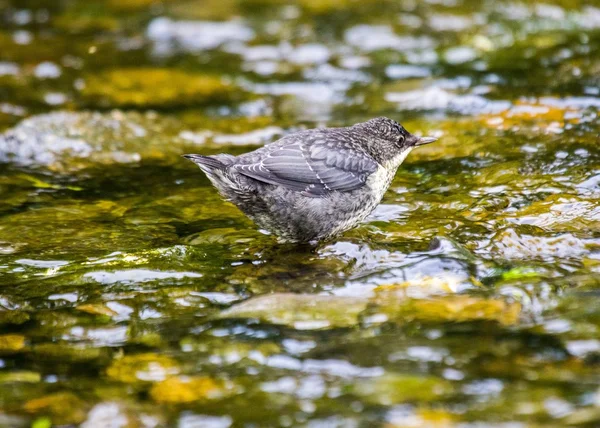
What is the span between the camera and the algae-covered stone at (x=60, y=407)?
11.8 ft

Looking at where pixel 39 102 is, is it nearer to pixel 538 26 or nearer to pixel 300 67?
pixel 300 67

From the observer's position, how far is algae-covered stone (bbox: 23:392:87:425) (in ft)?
11.8

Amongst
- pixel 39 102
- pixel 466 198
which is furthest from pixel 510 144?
pixel 39 102

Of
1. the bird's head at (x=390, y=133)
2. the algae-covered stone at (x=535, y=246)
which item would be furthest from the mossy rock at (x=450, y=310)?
the bird's head at (x=390, y=133)

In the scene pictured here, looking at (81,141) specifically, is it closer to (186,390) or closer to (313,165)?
(313,165)

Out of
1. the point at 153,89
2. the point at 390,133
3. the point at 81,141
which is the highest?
the point at 390,133

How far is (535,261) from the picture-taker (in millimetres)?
4785

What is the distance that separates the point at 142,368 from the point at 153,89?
5.91 m

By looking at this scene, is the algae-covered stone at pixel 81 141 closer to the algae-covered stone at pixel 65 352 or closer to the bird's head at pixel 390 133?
the bird's head at pixel 390 133

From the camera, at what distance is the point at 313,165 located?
5.55 meters

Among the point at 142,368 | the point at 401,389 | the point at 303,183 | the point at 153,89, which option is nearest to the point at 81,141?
the point at 153,89

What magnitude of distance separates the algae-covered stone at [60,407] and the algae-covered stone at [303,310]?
1.01 meters

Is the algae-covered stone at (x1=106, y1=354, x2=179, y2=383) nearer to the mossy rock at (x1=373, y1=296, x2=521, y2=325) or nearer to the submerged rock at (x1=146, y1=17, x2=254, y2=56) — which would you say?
the mossy rock at (x1=373, y1=296, x2=521, y2=325)

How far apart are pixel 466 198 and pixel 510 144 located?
123cm
